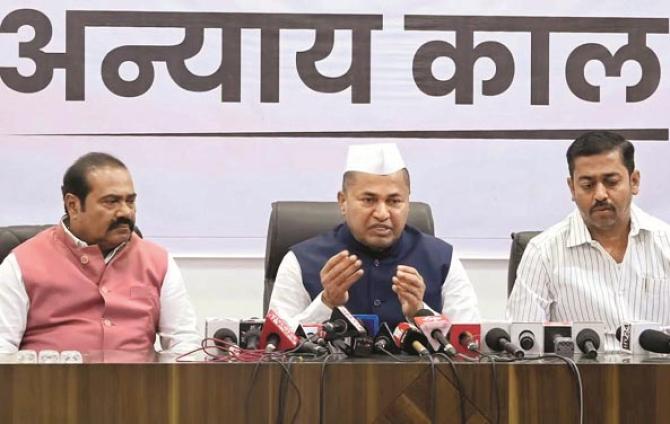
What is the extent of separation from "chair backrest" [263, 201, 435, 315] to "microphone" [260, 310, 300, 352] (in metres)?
1.00

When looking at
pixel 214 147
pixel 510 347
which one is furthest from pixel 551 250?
pixel 214 147

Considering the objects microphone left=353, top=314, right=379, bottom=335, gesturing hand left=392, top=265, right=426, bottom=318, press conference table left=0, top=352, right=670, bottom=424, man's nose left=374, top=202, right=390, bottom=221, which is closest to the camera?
press conference table left=0, top=352, right=670, bottom=424

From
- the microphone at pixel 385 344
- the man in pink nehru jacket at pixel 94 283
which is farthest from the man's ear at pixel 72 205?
the microphone at pixel 385 344

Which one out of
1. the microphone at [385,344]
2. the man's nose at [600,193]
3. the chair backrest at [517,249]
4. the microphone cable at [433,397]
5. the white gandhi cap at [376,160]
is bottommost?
the microphone cable at [433,397]

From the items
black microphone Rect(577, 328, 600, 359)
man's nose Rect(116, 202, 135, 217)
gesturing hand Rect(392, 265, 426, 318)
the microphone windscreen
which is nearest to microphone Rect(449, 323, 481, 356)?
the microphone windscreen

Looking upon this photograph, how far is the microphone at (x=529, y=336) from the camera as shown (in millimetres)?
2783

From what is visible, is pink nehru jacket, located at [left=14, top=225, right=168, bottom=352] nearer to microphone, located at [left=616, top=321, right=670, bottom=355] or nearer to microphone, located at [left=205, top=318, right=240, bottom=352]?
microphone, located at [left=205, top=318, right=240, bottom=352]

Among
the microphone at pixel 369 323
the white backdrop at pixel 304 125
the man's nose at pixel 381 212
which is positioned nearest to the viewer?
the microphone at pixel 369 323

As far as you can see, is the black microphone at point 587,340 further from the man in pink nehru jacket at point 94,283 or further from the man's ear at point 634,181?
the man in pink nehru jacket at point 94,283

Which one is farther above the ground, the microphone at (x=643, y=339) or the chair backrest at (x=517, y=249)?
the chair backrest at (x=517, y=249)

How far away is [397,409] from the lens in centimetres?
254

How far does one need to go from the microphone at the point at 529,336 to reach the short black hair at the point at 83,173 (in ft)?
4.65

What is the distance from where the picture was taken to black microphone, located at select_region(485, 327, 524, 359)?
8.95ft

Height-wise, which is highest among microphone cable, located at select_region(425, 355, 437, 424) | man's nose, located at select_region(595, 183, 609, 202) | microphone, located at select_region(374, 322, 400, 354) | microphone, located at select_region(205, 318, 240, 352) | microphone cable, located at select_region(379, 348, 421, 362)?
man's nose, located at select_region(595, 183, 609, 202)
